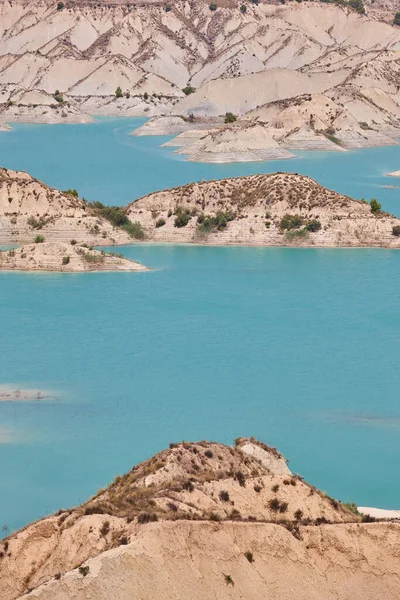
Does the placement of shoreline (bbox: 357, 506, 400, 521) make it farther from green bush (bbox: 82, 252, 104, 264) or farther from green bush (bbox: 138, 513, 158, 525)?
green bush (bbox: 82, 252, 104, 264)

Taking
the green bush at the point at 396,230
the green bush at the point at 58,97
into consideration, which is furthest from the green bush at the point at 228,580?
the green bush at the point at 58,97

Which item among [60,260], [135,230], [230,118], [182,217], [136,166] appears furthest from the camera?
[230,118]

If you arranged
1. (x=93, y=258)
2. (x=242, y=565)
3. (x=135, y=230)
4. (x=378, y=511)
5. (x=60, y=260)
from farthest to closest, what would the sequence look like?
(x=135, y=230)
(x=93, y=258)
(x=60, y=260)
(x=378, y=511)
(x=242, y=565)

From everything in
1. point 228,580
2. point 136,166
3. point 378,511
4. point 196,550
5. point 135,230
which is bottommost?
point 378,511

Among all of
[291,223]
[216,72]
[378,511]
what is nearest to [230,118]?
[216,72]

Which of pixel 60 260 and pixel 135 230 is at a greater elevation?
pixel 135 230

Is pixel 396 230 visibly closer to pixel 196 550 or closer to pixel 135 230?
pixel 135 230

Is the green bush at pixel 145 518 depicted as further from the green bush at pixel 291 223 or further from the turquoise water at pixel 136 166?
the turquoise water at pixel 136 166
